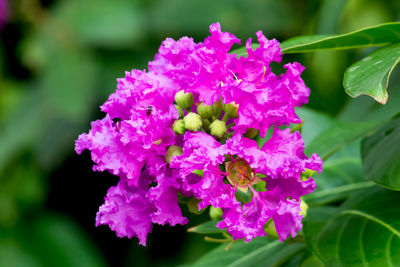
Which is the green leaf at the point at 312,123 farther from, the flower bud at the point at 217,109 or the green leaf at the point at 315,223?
the flower bud at the point at 217,109

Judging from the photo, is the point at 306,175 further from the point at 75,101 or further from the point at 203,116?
the point at 75,101

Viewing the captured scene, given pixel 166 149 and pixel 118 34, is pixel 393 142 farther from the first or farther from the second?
pixel 118 34

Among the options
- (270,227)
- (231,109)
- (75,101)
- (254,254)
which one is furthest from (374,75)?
(75,101)

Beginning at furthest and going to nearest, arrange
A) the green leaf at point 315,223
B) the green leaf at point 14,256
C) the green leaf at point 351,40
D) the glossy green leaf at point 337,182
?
the green leaf at point 14,256, the glossy green leaf at point 337,182, the green leaf at point 315,223, the green leaf at point 351,40

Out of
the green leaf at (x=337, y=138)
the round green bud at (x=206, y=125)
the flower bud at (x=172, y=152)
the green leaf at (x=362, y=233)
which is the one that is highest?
the round green bud at (x=206, y=125)

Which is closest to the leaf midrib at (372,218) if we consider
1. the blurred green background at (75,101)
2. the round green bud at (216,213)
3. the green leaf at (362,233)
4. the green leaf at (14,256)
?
the green leaf at (362,233)

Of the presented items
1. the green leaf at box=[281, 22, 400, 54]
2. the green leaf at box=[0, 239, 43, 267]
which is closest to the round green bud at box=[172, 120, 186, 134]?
the green leaf at box=[281, 22, 400, 54]
